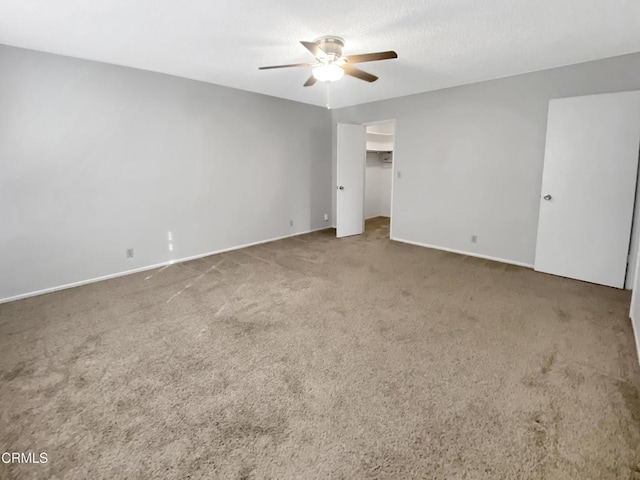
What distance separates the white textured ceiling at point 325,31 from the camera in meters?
2.39

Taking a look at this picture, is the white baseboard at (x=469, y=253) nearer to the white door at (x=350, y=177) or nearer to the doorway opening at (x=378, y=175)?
the white door at (x=350, y=177)

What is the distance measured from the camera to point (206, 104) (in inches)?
177

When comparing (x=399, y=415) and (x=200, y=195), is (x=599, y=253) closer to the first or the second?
(x=399, y=415)

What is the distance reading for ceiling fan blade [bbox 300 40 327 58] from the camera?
2.52m

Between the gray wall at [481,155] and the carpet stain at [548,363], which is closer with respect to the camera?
the carpet stain at [548,363]

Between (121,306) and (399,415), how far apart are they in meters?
2.77

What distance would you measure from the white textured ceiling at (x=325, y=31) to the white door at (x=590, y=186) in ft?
1.97

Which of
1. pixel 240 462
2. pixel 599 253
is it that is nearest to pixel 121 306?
pixel 240 462

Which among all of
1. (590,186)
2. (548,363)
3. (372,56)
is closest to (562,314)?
(548,363)

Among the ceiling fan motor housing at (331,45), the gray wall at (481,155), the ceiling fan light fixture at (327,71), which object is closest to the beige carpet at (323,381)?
the gray wall at (481,155)

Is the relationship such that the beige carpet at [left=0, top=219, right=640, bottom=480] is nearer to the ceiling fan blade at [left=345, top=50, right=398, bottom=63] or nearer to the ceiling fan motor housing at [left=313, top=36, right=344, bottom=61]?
the ceiling fan blade at [left=345, top=50, right=398, bottom=63]

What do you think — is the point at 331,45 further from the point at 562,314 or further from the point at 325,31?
the point at 562,314

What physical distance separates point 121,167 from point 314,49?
8.88 ft

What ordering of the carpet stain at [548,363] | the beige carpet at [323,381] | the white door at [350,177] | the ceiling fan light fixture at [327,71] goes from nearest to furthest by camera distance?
the beige carpet at [323,381] < the carpet stain at [548,363] < the ceiling fan light fixture at [327,71] < the white door at [350,177]
